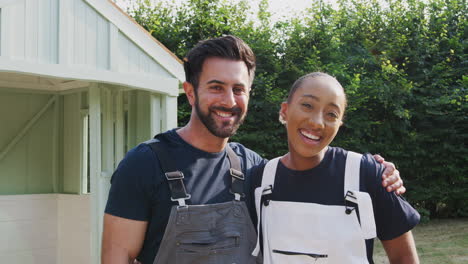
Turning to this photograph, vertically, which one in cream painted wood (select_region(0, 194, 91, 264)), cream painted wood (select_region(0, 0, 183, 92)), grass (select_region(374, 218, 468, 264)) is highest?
cream painted wood (select_region(0, 0, 183, 92))

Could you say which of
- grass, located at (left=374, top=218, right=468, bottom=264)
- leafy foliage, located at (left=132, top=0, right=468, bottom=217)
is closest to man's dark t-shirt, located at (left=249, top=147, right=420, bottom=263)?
grass, located at (left=374, top=218, right=468, bottom=264)

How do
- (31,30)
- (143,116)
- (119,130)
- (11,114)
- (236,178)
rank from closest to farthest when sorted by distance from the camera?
(236,178) → (31,30) → (119,130) → (143,116) → (11,114)

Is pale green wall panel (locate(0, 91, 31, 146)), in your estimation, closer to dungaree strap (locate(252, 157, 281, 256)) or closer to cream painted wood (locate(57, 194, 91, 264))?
cream painted wood (locate(57, 194, 91, 264))

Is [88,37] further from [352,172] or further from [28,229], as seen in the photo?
[352,172]

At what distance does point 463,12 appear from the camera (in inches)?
422

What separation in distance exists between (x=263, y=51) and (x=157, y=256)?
7.45 m

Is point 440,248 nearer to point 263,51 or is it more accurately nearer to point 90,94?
point 263,51

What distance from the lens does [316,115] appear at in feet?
6.86

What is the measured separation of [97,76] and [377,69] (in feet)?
21.7

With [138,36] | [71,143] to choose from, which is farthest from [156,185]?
[71,143]

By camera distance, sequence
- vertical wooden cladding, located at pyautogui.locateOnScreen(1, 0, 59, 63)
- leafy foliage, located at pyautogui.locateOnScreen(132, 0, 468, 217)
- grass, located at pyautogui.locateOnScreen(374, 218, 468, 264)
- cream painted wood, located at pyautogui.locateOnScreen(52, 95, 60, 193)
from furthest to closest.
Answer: leafy foliage, located at pyautogui.locateOnScreen(132, 0, 468, 217)
grass, located at pyautogui.locateOnScreen(374, 218, 468, 264)
cream painted wood, located at pyautogui.locateOnScreen(52, 95, 60, 193)
vertical wooden cladding, located at pyautogui.locateOnScreen(1, 0, 59, 63)

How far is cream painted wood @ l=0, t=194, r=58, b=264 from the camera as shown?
6.22m

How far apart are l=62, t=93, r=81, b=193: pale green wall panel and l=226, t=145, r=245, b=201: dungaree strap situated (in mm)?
4472

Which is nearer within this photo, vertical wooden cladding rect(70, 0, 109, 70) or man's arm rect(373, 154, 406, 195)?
man's arm rect(373, 154, 406, 195)
